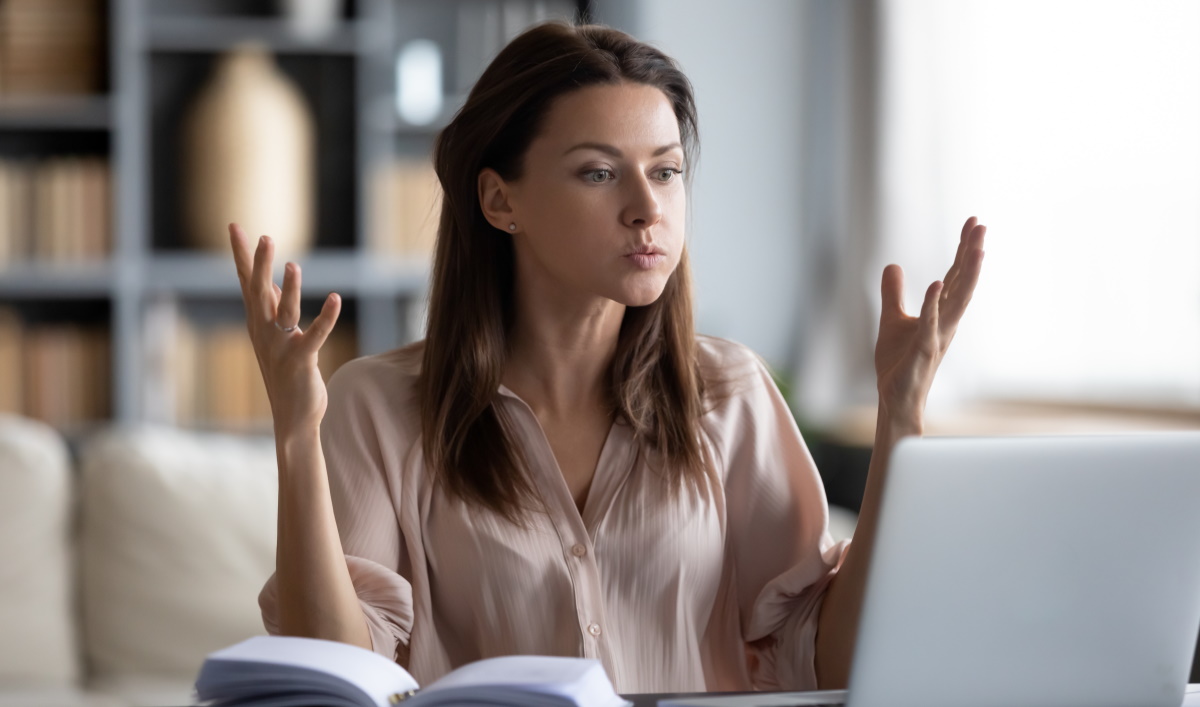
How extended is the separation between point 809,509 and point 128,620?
1.38 m

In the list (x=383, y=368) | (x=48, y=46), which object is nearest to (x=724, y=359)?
(x=383, y=368)

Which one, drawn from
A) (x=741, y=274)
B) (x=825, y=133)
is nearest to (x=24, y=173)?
(x=741, y=274)

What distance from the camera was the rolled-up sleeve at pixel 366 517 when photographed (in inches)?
51.3

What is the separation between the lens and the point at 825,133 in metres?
3.65

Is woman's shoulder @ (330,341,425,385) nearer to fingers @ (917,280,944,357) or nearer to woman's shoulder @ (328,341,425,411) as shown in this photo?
woman's shoulder @ (328,341,425,411)

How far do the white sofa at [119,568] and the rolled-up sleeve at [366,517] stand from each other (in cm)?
92

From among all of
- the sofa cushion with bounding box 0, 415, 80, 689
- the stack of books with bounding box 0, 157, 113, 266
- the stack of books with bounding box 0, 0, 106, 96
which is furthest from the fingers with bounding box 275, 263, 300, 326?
the stack of books with bounding box 0, 0, 106, 96

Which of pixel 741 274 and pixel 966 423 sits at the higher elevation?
pixel 741 274

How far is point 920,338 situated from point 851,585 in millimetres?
286

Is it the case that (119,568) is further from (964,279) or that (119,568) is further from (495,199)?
(964,279)

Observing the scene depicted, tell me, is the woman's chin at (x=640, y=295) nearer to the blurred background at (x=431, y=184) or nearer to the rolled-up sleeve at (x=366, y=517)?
the rolled-up sleeve at (x=366, y=517)

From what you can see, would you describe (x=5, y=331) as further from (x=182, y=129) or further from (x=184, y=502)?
(x=184, y=502)

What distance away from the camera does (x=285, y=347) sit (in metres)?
1.11

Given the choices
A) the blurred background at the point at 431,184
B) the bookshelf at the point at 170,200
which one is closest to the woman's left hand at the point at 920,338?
the blurred background at the point at 431,184
